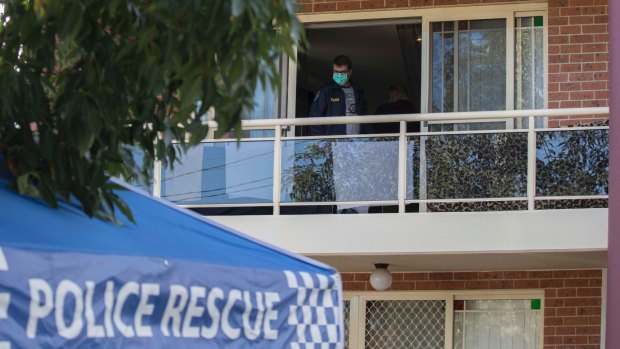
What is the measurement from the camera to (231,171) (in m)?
12.1

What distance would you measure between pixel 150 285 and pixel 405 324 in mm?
8922

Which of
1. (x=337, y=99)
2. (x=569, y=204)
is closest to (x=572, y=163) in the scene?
(x=569, y=204)

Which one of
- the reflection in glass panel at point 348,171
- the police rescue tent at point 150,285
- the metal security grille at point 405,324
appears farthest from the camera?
the metal security grille at point 405,324

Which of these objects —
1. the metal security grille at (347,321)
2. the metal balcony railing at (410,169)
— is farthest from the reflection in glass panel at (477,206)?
the metal security grille at (347,321)

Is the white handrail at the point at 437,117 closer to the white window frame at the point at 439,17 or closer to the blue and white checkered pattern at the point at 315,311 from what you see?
the white window frame at the point at 439,17

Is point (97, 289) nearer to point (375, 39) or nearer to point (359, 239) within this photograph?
point (359, 239)

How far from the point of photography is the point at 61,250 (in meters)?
4.21

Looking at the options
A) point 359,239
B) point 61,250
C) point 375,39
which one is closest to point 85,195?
point 61,250

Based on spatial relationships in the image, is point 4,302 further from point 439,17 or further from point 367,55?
point 367,55

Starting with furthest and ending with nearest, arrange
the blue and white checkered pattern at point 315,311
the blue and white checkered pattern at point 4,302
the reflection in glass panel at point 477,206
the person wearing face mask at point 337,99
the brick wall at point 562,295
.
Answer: the brick wall at point 562,295 → the person wearing face mask at point 337,99 → the reflection in glass panel at point 477,206 → the blue and white checkered pattern at point 315,311 → the blue and white checkered pattern at point 4,302

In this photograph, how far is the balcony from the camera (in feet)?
36.9

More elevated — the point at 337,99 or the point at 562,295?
the point at 337,99

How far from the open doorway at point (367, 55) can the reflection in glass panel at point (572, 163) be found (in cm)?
284

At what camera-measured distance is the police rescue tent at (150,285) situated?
4.06 meters
